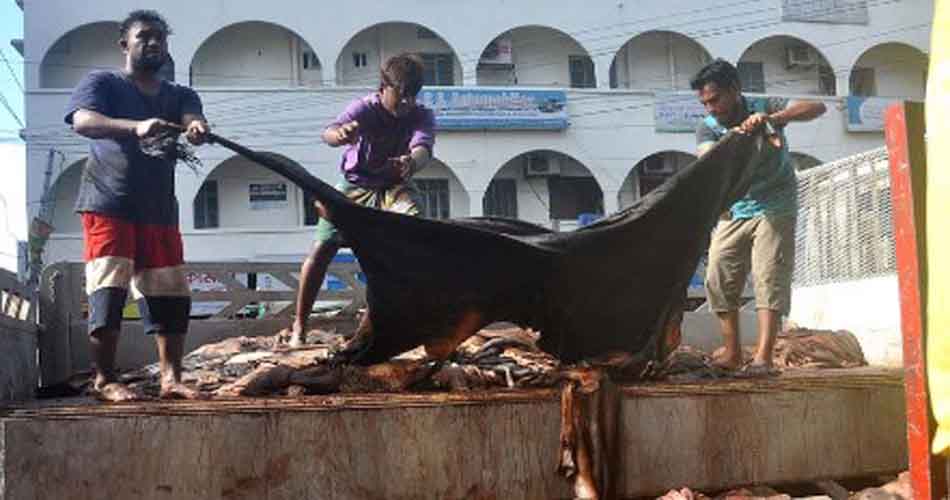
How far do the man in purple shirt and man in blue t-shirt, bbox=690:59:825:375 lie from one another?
1394 mm

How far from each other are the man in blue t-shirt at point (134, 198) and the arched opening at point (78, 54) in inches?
800

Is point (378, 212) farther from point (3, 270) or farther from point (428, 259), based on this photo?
point (3, 270)

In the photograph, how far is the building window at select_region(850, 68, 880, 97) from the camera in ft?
86.1

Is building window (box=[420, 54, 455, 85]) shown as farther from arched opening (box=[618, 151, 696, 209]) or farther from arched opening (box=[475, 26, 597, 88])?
arched opening (box=[618, 151, 696, 209])

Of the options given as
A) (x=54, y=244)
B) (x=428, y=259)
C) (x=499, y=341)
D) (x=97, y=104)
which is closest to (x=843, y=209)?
(x=499, y=341)

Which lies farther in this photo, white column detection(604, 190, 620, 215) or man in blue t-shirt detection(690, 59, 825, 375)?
white column detection(604, 190, 620, 215)

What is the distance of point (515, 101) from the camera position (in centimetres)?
2258

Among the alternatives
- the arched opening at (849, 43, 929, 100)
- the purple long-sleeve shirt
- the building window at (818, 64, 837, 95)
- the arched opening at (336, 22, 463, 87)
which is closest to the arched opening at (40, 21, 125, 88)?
the arched opening at (336, 22, 463, 87)

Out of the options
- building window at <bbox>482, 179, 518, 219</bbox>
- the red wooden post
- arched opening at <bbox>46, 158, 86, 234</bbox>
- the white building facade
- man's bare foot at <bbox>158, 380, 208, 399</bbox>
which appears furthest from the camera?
building window at <bbox>482, 179, 518, 219</bbox>

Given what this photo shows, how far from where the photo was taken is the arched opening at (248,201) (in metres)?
22.4

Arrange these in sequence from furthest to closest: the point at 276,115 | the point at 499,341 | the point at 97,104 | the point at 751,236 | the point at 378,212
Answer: the point at 276,115
the point at 751,236
the point at 499,341
the point at 97,104
the point at 378,212

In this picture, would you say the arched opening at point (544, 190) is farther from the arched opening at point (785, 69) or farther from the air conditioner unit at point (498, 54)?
the arched opening at point (785, 69)

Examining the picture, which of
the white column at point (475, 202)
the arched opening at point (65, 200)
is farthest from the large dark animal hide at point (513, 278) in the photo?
the arched opening at point (65, 200)

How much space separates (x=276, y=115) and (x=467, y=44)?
5.70m
